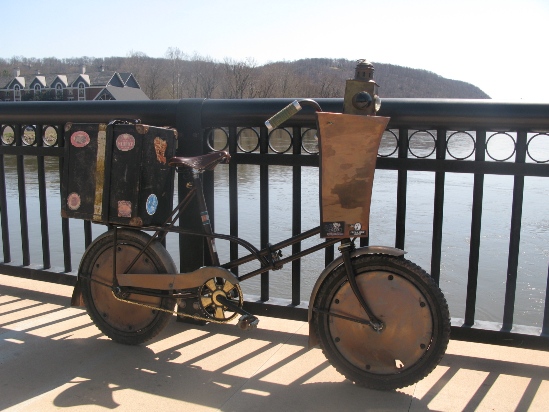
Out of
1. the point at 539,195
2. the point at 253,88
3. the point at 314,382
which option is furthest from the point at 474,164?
the point at 253,88

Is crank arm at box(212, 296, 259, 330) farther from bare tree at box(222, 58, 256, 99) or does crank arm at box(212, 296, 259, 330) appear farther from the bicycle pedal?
bare tree at box(222, 58, 256, 99)

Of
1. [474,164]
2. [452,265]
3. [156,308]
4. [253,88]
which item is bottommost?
[452,265]

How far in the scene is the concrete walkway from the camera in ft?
8.79

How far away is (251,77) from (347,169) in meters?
58.6

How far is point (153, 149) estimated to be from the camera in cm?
320

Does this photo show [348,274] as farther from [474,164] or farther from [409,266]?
[474,164]

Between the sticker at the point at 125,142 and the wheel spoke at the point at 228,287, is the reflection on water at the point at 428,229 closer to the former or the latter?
the sticker at the point at 125,142

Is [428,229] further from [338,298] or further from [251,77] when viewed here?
[251,77]

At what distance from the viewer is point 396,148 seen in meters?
3.11

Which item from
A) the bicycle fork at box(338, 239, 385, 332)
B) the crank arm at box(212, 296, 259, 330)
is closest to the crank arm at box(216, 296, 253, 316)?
the crank arm at box(212, 296, 259, 330)

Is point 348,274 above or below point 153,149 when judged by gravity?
→ below

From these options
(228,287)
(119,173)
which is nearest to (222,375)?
(228,287)

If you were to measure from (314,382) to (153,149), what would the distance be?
153 centimetres

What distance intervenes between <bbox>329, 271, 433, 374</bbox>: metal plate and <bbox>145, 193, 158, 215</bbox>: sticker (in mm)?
1167
